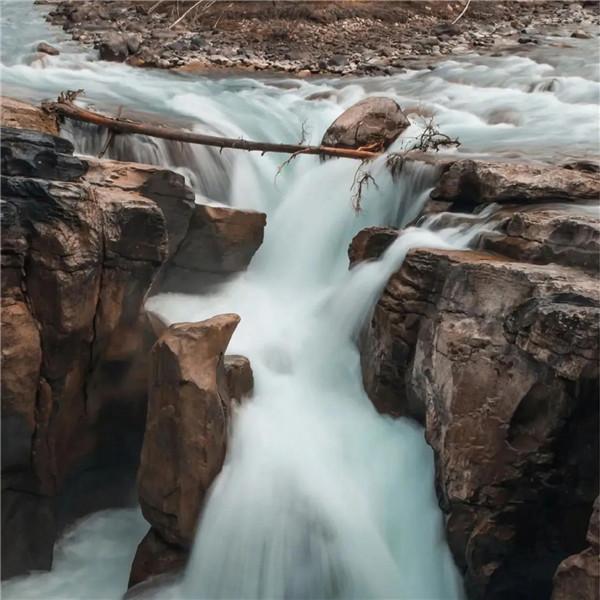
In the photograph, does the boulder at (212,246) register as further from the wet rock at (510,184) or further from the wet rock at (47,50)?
the wet rock at (47,50)

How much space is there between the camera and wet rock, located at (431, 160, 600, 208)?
17.9 feet

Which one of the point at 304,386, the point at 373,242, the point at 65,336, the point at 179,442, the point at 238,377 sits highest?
the point at 373,242

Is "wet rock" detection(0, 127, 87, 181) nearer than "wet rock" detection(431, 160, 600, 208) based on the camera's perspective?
Yes

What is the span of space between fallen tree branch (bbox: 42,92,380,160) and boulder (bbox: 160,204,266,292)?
1077 millimetres

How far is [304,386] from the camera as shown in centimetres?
549

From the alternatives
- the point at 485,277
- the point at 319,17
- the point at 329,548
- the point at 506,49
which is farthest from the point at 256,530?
the point at 319,17

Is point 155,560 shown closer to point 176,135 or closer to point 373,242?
point 373,242

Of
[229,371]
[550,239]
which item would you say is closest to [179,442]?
[229,371]

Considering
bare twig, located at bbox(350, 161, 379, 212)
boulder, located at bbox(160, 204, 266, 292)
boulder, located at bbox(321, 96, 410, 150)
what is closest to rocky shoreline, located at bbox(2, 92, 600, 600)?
boulder, located at bbox(160, 204, 266, 292)

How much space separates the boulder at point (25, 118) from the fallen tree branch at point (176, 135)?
24 cm

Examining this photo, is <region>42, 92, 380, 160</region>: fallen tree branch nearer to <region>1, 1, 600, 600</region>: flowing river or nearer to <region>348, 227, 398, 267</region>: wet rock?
<region>1, 1, 600, 600</region>: flowing river

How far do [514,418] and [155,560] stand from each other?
2.32 m

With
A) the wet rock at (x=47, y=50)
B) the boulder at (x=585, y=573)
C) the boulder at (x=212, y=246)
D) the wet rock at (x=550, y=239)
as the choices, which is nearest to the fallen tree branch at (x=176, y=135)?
the boulder at (x=212, y=246)

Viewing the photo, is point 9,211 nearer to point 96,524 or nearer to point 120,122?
point 96,524
